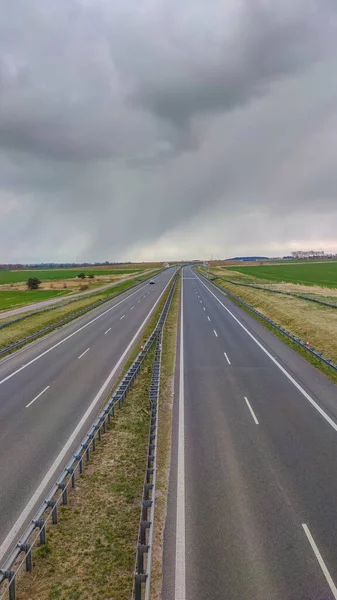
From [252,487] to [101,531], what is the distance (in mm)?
4834

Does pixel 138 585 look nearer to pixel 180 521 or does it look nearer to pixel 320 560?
pixel 180 521

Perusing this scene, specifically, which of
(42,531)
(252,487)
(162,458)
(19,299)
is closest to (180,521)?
(252,487)

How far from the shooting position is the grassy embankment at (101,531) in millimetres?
8227

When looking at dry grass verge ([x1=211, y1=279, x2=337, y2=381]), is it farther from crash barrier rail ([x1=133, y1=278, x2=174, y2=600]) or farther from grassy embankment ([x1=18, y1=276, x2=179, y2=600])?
grassy embankment ([x1=18, y1=276, x2=179, y2=600])

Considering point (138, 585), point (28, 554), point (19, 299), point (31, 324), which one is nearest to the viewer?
point (138, 585)

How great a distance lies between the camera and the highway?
8.34 m

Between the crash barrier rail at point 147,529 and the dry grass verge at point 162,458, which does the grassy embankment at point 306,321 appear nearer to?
the dry grass verge at point 162,458

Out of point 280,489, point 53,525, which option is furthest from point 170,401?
point 53,525

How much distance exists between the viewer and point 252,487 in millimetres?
11609

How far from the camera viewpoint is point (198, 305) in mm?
54625

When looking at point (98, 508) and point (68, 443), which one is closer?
point (98, 508)

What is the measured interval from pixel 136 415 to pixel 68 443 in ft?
11.9

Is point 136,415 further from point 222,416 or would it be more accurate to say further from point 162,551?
point 162,551

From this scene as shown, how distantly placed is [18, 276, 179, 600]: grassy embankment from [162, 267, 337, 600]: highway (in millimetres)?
1045
